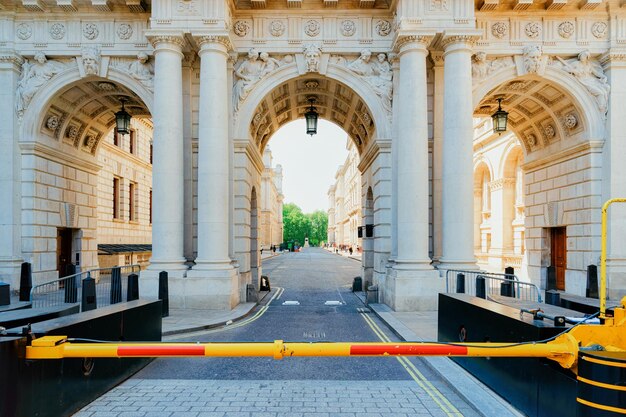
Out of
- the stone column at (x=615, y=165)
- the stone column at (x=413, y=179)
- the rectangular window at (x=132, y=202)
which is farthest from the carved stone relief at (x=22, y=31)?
the stone column at (x=615, y=165)

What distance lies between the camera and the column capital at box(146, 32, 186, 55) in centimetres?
1284

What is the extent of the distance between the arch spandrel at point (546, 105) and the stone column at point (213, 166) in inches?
329

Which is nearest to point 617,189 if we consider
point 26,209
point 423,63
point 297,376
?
point 423,63

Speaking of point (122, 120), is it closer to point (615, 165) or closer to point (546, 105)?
point (546, 105)

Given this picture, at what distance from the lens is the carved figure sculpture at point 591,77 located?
14211mm

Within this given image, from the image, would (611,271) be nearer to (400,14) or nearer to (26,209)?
(400,14)

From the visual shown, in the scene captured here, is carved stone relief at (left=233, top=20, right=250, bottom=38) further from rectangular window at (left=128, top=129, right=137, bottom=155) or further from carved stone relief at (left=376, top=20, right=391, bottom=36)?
rectangular window at (left=128, top=129, right=137, bottom=155)

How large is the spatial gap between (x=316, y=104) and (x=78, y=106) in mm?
9210

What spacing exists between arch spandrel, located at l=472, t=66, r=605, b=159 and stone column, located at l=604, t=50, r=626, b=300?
16.6 inches

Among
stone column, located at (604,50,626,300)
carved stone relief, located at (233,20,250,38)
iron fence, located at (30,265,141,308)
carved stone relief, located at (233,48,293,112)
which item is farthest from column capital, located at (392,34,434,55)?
iron fence, located at (30,265,141,308)

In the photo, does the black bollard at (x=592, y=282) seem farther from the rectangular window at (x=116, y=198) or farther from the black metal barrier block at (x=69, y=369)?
the rectangular window at (x=116, y=198)

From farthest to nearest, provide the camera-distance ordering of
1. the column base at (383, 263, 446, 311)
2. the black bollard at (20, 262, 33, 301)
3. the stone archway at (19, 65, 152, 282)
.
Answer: the stone archway at (19, 65, 152, 282), the column base at (383, 263, 446, 311), the black bollard at (20, 262, 33, 301)

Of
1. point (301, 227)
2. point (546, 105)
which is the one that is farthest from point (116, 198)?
point (301, 227)

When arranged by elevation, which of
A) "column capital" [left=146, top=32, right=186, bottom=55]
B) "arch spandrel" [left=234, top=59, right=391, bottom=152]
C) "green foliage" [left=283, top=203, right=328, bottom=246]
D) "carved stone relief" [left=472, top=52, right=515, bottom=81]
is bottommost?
"green foliage" [left=283, top=203, right=328, bottom=246]
